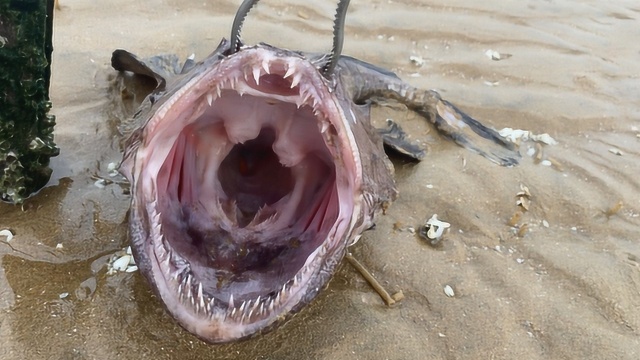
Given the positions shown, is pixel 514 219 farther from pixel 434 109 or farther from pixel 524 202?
pixel 434 109

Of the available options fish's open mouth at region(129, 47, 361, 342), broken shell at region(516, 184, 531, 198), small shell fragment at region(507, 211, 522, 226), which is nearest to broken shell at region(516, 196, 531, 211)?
broken shell at region(516, 184, 531, 198)

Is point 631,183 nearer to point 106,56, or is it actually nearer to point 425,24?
point 425,24

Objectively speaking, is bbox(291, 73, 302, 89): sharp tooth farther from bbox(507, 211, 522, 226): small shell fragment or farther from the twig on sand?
bbox(507, 211, 522, 226): small shell fragment

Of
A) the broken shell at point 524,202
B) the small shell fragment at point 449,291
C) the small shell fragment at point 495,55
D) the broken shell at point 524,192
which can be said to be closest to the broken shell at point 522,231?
the broken shell at point 524,202

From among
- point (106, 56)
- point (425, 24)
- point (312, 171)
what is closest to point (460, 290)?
point (312, 171)

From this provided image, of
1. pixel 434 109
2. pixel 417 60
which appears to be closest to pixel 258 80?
pixel 434 109
